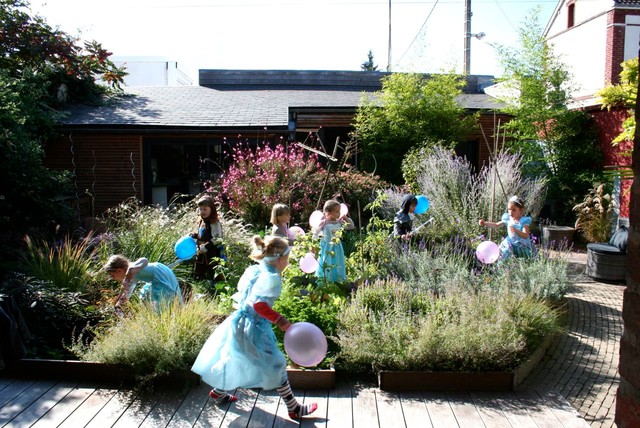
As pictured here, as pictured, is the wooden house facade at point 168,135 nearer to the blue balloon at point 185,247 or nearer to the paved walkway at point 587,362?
the blue balloon at point 185,247

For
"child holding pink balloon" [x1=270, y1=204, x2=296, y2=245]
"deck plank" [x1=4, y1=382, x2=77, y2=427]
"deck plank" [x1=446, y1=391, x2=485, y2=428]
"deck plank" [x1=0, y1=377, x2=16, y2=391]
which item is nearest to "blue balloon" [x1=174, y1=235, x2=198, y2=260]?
"child holding pink balloon" [x1=270, y1=204, x2=296, y2=245]

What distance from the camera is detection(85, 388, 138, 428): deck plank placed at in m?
4.14

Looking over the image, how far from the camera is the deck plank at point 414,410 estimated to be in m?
4.16

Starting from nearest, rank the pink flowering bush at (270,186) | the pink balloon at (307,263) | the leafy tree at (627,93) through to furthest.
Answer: the pink balloon at (307,263)
the leafy tree at (627,93)
the pink flowering bush at (270,186)

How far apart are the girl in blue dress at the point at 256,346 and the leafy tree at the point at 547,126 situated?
11.7 meters

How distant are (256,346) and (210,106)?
41.7 feet

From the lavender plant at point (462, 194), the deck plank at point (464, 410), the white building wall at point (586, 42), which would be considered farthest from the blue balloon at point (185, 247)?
the white building wall at point (586, 42)

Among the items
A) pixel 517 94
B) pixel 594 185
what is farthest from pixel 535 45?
pixel 594 185

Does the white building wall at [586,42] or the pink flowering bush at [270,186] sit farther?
the white building wall at [586,42]

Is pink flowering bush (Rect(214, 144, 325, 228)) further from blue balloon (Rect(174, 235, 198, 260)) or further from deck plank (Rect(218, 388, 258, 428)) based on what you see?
deck plank (Rect(218, 388, 258, 428))

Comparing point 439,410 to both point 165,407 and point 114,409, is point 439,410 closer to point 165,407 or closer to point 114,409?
point 165,407

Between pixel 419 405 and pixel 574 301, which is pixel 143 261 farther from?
pixel 574 301

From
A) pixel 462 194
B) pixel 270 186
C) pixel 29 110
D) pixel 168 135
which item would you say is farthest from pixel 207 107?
pixel 462 194

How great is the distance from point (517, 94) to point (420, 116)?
3.08 m
